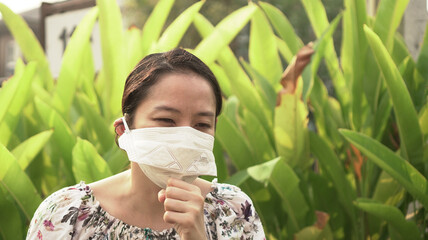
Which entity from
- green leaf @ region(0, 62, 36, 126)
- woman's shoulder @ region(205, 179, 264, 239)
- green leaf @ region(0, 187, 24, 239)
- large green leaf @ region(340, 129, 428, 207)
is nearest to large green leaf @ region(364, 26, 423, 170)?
large green leaf @ region(340, 129, 428, 207)

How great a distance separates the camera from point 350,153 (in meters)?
2.17

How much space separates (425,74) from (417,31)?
763 millimetres

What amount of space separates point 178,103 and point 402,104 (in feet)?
3.27

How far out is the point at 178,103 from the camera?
3.50 ft

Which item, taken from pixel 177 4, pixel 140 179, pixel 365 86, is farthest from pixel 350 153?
pixel 177 4

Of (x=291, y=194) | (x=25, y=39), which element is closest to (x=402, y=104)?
(x=291, y=194)

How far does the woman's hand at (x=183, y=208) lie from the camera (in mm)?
999

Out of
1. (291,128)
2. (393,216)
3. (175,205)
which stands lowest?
(393,216)

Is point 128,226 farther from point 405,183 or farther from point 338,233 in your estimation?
point 338,233

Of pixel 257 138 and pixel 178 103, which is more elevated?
pixel 178 103

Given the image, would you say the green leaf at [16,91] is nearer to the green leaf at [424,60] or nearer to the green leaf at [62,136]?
the green leaf at [62,136]

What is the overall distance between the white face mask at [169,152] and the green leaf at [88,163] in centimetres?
52

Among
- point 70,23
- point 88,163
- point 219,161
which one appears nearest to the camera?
point 88,163

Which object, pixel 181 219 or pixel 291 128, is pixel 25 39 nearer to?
pixel 291 128
